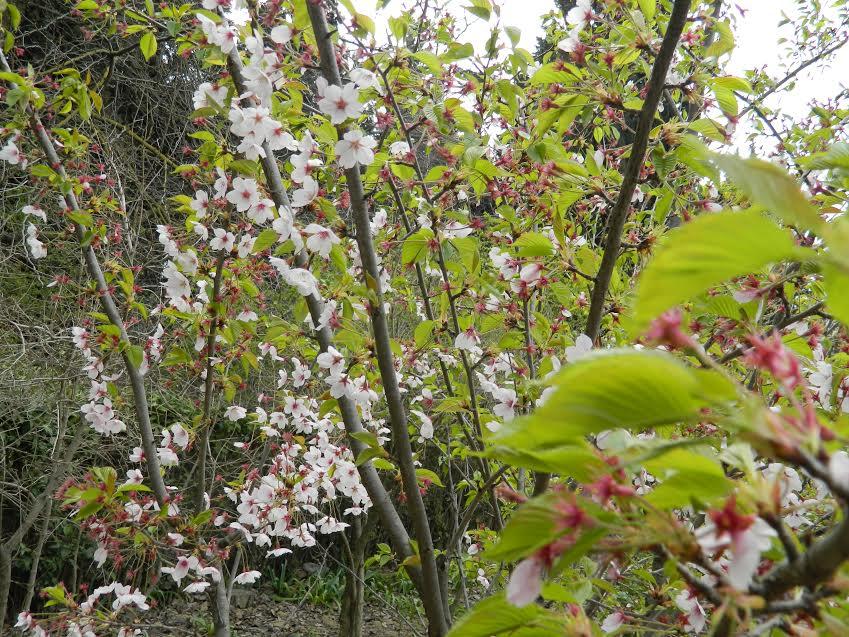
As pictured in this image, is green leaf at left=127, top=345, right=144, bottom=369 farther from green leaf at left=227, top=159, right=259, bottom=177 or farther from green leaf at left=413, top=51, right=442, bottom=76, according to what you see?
green leaf at left=413, top=51, right=442, bottom=76

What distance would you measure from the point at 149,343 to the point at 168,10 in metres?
1.45

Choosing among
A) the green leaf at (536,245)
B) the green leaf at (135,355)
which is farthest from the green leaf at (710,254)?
the green leaf at (135,355)

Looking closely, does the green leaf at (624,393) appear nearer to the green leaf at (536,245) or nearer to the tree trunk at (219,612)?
the green leaf at (536,245)

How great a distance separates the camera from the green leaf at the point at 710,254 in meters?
0.36

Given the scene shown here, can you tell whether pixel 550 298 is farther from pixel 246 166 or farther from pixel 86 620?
pixel 86 620

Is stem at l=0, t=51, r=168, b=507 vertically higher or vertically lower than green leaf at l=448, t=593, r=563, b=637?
higher

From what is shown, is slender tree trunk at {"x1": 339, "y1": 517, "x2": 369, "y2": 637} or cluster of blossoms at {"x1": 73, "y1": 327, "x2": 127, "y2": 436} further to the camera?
slender tree trunk at {"x1": 339, "y1": 517, "x2": 369, "y2": 637}

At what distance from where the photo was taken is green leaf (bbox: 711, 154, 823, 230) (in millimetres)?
367

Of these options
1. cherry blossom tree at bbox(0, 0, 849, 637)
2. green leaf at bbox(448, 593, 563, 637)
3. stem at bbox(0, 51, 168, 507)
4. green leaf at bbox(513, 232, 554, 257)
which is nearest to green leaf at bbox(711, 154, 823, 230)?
cherry blossom tree at bbox(0, 0, 849, 637)

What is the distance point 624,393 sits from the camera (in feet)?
1.33

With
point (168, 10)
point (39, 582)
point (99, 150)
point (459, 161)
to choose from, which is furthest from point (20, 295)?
point (459, 161)

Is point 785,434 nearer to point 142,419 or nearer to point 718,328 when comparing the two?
point 718,328

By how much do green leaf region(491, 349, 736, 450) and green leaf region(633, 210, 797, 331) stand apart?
0.11 ft

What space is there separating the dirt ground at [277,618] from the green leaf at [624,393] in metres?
5.39
